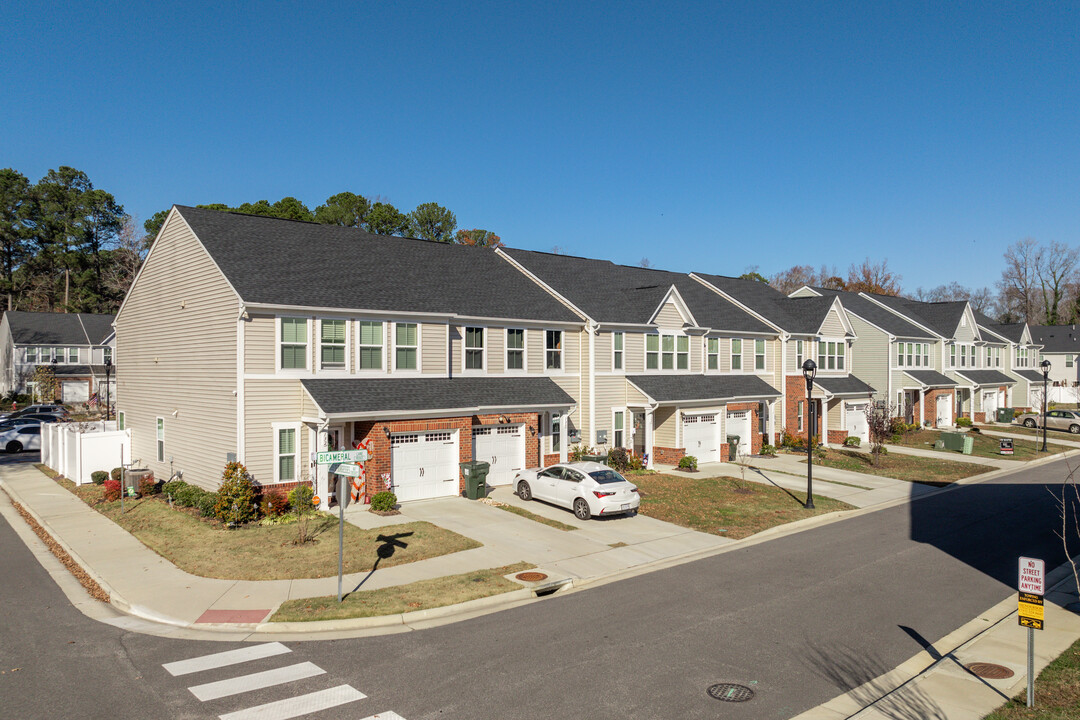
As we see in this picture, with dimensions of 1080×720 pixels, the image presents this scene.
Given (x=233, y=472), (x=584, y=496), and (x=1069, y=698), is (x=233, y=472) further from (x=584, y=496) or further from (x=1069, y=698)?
(x=1069, y=698)

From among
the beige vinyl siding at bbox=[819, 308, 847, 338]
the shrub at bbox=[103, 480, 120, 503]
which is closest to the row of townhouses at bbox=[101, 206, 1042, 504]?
the beige vinyl siding at bbox=[819, 308, 847, 338]

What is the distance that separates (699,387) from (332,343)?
17182 millimetres

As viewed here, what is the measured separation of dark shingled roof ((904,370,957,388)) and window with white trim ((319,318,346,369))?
126ft

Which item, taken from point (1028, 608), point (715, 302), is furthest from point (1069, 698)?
point (715, 302)

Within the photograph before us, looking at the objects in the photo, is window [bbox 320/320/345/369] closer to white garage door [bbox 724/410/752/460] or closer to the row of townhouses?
the row of townhouses

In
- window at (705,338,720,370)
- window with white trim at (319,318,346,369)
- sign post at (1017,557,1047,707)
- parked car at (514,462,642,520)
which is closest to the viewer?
sign post at (1017,557,1047,707)

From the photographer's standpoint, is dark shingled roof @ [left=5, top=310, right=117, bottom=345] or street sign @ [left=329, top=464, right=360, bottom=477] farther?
dark shingled roof @ [left=5, top=310, right=117, bottom=345]

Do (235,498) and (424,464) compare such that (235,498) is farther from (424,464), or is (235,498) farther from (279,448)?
(424,464)

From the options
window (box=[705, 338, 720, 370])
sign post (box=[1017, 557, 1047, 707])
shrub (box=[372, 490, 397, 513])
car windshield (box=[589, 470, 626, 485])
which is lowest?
shrub (box=[372, 490, 397, 513])

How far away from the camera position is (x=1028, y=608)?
866 centimetres

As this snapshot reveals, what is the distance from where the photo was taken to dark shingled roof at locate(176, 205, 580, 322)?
21094mm

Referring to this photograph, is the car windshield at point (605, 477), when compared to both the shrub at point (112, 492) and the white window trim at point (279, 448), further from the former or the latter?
the shrub at point (112, 492)

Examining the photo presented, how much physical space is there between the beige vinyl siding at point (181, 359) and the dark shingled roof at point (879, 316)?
3695 centimetres

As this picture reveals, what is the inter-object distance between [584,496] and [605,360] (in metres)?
9.93
